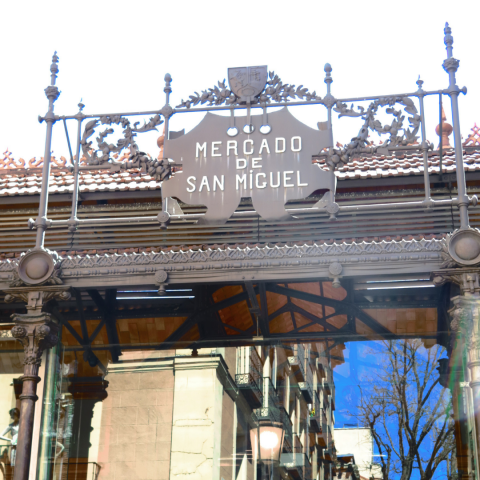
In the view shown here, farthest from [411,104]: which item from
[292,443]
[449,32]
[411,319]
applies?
[292,443]

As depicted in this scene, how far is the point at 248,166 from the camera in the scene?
9789mm

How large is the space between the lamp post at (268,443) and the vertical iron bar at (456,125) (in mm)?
3572

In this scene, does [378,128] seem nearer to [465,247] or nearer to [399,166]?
[465,247]

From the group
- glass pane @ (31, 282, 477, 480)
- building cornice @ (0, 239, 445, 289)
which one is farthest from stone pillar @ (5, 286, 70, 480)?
glass pane @ (31, 282, 477, 480)

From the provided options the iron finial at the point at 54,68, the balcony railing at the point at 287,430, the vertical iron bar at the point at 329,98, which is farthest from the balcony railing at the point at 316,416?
the iron finial at the point at 54,68

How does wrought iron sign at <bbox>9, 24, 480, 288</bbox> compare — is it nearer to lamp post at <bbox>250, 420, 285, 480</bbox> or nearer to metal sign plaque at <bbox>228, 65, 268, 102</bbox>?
metal sign plaque at <bbox>228, 65, 268, 102</bbox>

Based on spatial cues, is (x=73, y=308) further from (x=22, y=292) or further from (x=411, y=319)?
(x=411, y=319)

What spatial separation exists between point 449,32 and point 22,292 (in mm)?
6143

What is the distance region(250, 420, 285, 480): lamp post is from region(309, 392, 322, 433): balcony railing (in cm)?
40

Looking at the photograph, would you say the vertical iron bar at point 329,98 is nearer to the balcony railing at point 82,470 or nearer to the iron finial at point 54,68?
the iron finial at point 54,68

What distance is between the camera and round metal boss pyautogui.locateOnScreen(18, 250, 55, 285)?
8.96 m

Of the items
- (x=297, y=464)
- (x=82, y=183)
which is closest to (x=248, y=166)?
(x=297, y=464)

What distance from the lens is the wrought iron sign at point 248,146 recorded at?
952 centimetres

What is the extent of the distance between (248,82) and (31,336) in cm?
420
